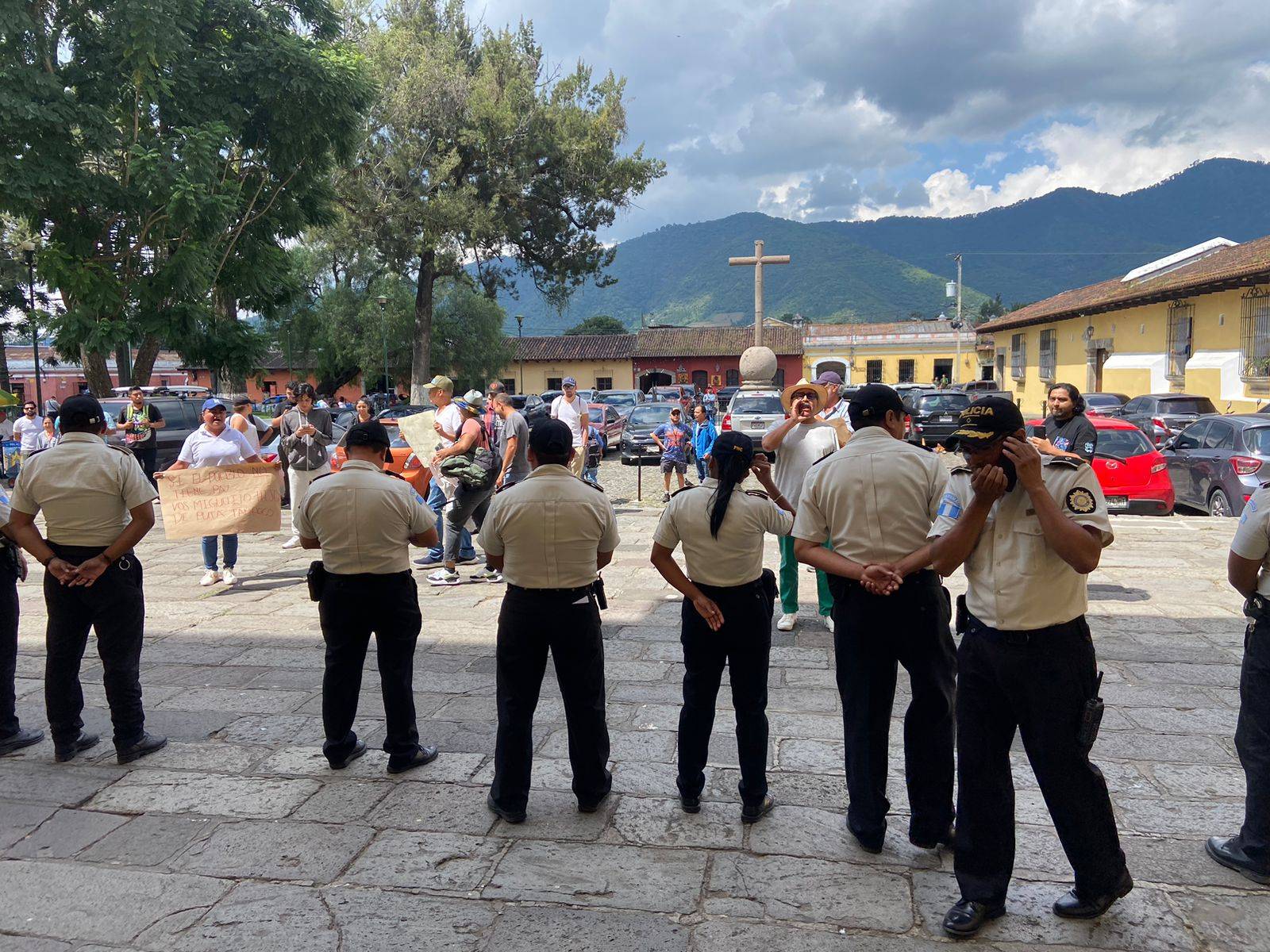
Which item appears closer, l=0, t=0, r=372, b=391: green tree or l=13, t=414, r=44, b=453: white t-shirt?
l=13, t=414, r=44, b=453: white t-shirt

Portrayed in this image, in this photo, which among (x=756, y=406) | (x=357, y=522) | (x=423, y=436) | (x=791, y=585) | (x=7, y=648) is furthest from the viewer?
(x=756, y=406)

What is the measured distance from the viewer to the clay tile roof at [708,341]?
56219 millimetres

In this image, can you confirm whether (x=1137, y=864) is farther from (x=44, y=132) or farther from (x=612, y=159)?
(x=612, y=159)

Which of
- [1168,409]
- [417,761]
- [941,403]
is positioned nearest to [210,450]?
[417,761]

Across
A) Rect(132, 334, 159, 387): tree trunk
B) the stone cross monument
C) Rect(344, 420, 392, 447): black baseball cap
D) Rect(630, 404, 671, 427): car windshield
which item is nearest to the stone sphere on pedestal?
the stone cross monument

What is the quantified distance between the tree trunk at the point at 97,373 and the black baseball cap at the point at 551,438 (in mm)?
18276

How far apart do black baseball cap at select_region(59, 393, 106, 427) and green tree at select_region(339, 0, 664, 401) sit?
90.0 feet

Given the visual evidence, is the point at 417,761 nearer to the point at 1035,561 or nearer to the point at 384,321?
the point at 1035,561

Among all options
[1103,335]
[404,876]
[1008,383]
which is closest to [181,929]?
[404,876]

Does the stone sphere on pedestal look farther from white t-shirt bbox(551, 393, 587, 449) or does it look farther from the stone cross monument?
white t-shirt bbox(551, 393, 587, 449)

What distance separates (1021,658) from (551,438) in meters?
1.93

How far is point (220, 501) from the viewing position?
816 cm

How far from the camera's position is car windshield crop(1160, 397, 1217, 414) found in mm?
19259

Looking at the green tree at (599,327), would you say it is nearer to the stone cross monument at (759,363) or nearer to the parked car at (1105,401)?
the stone cross monument at (759,363)
